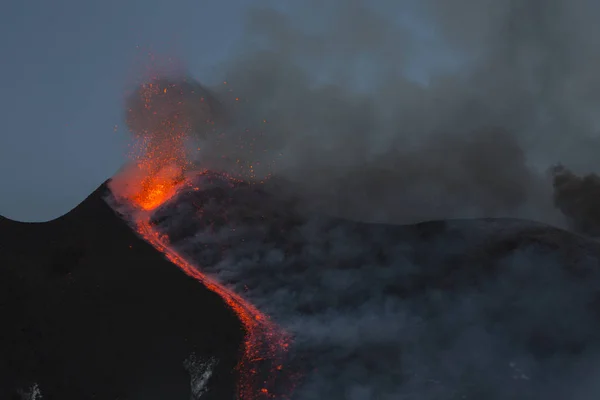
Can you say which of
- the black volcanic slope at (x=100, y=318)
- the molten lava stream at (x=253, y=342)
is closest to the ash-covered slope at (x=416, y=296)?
the molten lava stream at (x=253, y=342)

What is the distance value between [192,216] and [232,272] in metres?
1.98

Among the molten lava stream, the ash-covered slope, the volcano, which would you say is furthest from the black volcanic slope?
the ash-covered slope

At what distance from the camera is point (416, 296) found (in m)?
7.40

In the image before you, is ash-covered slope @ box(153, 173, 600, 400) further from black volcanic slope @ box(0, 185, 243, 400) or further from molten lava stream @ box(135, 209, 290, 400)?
black volcanic slope @ box(0, 185, 243, 400)

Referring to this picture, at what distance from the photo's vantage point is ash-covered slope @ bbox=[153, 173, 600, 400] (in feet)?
19.4

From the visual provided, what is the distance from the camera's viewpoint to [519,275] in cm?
709

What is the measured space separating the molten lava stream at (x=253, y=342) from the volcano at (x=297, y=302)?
0.10 meters

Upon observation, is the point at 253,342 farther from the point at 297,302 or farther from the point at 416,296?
the point at 416,296

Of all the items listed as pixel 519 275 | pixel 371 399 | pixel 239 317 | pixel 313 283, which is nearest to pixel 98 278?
pixel 239 317

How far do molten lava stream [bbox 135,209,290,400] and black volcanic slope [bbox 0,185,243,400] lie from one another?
0.64ft

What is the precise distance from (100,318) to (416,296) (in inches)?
244

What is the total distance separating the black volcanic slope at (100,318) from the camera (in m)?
8.07

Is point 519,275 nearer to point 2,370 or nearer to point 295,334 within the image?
point 295,334

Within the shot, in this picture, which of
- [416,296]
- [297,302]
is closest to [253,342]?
[297,302]
